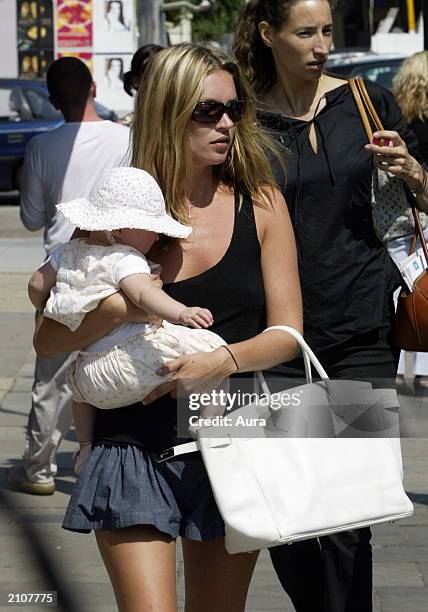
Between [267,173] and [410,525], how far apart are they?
102 inches

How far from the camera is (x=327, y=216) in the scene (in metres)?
3.46

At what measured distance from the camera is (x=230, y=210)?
2945mm

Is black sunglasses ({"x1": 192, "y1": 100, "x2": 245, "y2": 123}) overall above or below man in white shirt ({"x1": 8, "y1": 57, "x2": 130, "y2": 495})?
above

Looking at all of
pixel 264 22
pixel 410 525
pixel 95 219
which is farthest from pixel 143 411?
pixel 410 525

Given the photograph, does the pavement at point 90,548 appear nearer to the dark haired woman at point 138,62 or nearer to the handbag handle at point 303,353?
the handbag handle at point 303,353

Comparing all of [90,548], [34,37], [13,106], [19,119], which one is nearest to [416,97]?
[90,548]

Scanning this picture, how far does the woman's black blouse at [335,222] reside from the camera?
136 inches

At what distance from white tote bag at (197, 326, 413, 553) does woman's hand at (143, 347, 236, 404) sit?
0.09 metres

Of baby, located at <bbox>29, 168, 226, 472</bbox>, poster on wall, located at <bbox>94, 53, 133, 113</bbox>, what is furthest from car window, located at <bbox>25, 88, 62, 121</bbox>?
baby, located at <bbox>29, 168, 226, 472</bbox>

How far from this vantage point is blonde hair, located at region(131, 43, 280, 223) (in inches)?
113

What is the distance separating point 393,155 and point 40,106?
57.6 ft

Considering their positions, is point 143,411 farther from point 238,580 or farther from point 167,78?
point 167,78

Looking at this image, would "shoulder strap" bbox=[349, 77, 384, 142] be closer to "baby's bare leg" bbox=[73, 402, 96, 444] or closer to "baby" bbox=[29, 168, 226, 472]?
"baby" bbox=[29, 168, 226, 472]

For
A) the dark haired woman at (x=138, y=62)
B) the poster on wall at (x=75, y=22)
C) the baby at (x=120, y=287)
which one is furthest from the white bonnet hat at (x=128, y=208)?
the poster on wall at (x=75, y=22)
